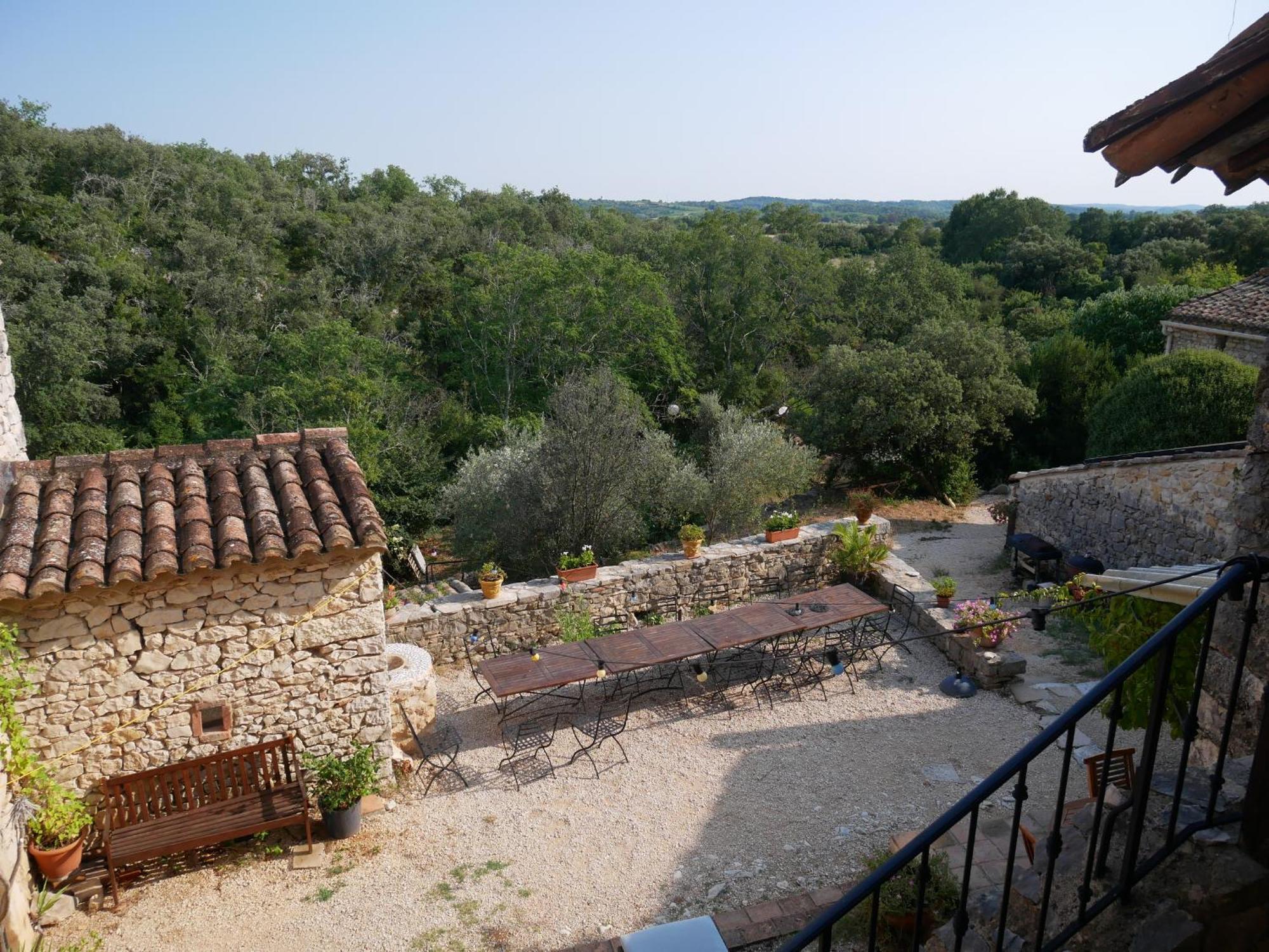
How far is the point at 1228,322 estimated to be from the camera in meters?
16.5

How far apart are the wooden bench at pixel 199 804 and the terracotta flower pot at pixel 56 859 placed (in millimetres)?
216

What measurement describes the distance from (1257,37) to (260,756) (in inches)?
313

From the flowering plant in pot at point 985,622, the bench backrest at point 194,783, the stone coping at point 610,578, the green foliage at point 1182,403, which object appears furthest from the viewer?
the green foliage at point 1182,403

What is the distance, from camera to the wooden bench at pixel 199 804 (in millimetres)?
6727

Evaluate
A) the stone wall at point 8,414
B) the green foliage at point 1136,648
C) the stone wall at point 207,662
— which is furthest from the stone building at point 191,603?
the green foliage at point 1136,648

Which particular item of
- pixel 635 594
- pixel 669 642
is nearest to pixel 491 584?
pixel 635 594

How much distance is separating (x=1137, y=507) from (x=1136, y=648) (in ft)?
24.4

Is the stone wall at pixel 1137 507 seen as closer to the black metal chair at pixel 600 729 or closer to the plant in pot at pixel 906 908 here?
the plant in pot at pixel 906 908

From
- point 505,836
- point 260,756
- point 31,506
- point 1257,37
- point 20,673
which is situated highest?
point 1257,37

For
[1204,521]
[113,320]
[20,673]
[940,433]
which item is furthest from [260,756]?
[113,320]

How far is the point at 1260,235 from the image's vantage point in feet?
106

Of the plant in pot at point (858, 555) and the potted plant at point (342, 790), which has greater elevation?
the plant in pot at point (858, 555)

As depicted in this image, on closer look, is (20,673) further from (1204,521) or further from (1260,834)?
(1204,521)

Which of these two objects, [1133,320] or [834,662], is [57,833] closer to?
[834,662]
